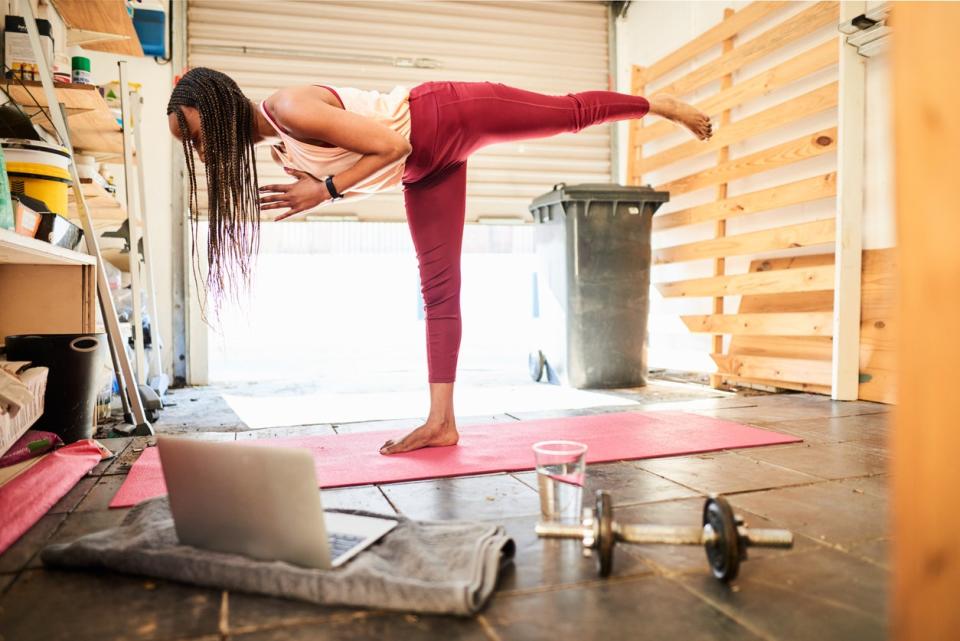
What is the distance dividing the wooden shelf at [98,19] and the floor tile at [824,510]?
3034 mm

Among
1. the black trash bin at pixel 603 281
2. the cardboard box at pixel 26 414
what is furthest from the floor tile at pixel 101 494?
the black trash bin at pixel 603 281

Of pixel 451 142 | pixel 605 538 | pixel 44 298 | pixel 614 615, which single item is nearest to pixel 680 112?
pixel 451 142

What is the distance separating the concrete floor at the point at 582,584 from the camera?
3.01ft

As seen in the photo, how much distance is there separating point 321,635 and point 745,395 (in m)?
2.95

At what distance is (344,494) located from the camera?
1.64 metres

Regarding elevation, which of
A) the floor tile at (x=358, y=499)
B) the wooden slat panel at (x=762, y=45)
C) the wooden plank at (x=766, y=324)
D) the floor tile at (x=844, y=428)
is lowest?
the floor tile at (x=358, y=499)

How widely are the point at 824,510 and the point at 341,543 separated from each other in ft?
3.39

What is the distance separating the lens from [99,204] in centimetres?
319

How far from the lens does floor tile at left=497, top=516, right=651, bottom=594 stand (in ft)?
3.52

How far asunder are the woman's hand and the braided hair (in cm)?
13

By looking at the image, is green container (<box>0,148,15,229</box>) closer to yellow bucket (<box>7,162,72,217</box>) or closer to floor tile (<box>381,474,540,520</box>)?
yellow bucket (<box>7,162,72,217</box>)

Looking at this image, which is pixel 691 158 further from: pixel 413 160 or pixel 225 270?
pixel 225 270

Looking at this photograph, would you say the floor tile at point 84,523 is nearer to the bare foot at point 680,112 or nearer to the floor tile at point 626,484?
the floor tile at point 626,484

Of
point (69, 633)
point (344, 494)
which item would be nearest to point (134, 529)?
point (69, 633)
